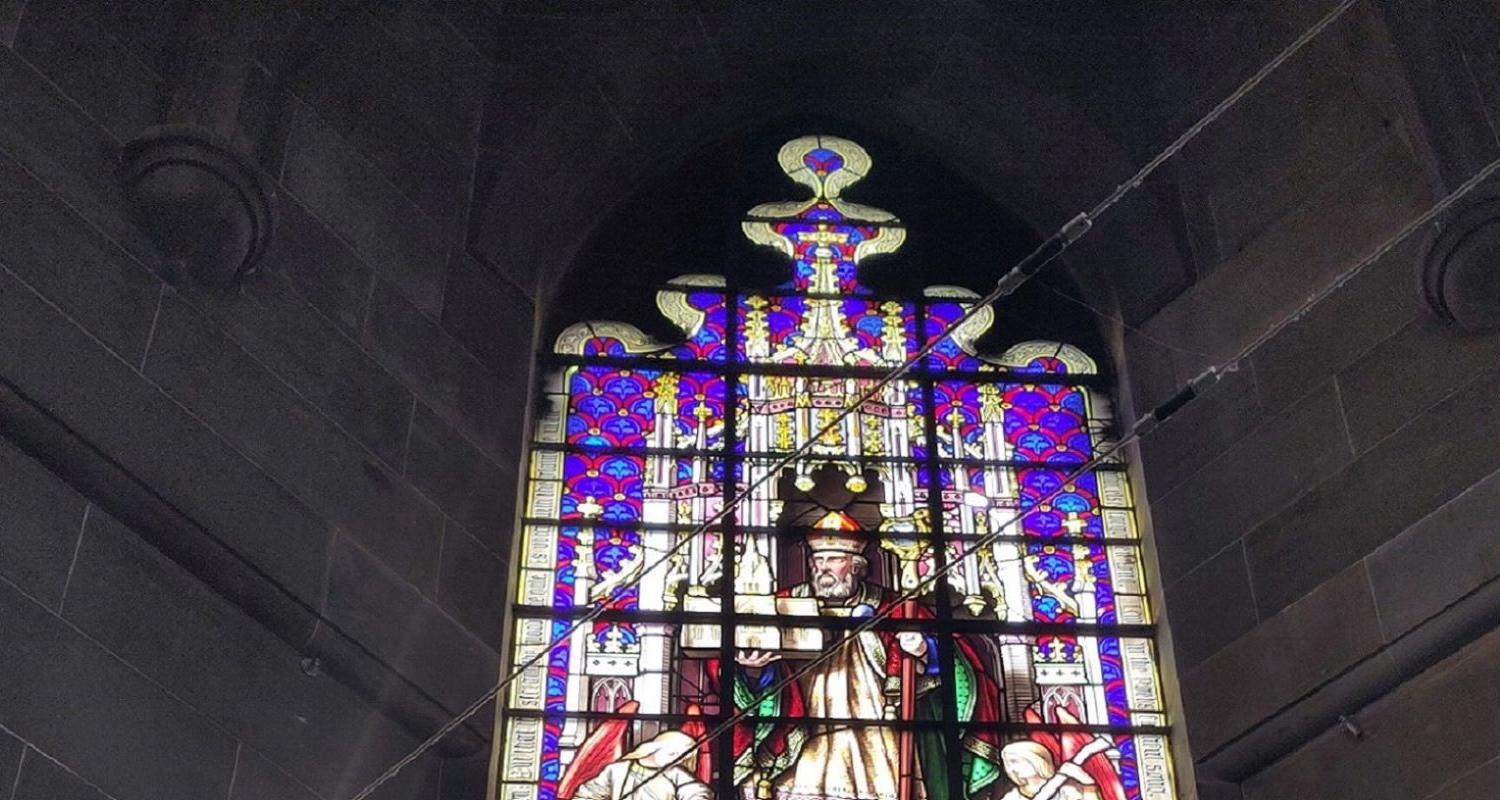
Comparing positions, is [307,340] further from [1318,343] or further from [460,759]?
[1318,343]

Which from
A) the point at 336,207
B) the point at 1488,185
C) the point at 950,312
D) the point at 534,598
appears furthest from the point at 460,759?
the point at 1488,185

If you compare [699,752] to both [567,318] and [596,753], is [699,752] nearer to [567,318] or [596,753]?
[596,753]

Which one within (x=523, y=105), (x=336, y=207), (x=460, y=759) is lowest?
(x=460, y=759)

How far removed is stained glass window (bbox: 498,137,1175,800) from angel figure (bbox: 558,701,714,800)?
1 cm

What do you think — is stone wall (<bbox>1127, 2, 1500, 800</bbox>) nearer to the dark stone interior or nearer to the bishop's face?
the dark stone interior

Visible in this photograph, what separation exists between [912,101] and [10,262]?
4737 millimetres

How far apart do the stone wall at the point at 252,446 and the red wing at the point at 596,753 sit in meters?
0.40

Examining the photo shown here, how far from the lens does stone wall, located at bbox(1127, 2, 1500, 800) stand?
24.0 ft

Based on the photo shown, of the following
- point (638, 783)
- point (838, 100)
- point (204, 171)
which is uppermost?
point (838, 100)

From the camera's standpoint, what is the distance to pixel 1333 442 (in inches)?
317

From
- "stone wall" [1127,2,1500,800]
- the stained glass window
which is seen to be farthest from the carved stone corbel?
"stone wall" [1127,2,1500,800]

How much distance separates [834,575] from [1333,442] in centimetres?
193

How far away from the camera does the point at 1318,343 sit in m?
8.31

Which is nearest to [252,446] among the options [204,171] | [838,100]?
[204,171]
